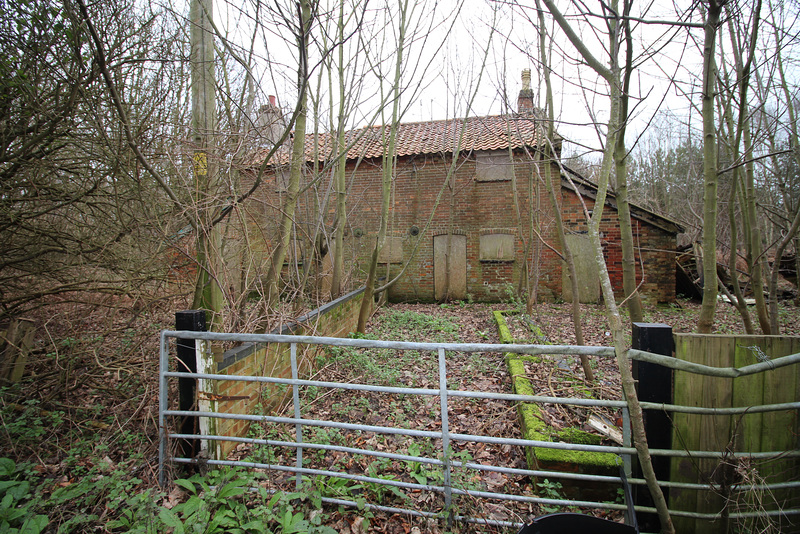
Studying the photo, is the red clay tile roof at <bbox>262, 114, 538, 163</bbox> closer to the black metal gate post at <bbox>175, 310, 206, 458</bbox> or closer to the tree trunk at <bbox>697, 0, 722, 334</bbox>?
the tree trunk at <bbox>697, 0, 722, 334</bbox>

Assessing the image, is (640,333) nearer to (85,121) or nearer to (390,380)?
(390,380)

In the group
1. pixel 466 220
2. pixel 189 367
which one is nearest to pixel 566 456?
pixel 189 367

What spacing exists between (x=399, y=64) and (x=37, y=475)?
650cm

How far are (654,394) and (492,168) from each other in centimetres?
997

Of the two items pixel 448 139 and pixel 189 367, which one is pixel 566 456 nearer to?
pixel 189 367

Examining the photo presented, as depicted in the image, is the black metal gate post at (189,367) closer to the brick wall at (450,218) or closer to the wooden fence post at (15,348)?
the wooden fence post at (15,348)

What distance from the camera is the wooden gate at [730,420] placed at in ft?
7.34

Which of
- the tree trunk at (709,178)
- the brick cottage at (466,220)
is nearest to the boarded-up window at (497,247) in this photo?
the brick cottage at (466,220)

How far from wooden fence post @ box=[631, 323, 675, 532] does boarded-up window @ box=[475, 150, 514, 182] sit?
9693 millimetres

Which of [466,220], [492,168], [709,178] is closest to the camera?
[709,178]

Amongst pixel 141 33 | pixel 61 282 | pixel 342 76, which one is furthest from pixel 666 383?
pixel 342 76

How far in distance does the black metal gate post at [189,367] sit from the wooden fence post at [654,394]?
120 inches

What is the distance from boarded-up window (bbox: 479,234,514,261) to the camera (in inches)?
447

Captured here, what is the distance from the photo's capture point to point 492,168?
11359 mm
